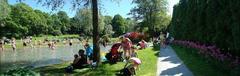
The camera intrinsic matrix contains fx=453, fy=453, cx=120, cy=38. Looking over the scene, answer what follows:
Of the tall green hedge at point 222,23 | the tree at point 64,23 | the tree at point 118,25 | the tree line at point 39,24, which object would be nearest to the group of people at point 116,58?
the tall green hedge at point 222,23

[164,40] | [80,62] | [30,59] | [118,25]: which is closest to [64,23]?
[118,25]

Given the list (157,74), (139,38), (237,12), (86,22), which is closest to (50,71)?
(157,74)

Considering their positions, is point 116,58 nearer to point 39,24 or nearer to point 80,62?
point 80,62

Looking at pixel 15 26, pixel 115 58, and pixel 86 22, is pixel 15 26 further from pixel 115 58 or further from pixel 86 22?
pixel 115 58

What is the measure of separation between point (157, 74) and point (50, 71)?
5.42 m

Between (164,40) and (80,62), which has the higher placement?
(80,62)

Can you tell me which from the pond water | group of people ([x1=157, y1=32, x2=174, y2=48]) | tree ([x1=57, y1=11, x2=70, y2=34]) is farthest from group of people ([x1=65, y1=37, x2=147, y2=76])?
tree ([x1=57, y1=11, x2=70, y2=34])

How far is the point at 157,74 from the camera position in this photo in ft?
58.5

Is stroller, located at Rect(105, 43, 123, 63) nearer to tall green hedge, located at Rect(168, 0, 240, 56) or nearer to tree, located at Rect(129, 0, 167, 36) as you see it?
tall green hedge, located at Rect(168, 0, 240, 56)

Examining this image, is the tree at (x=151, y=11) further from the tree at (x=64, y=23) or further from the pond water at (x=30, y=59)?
the tree at (x=64, y=23)

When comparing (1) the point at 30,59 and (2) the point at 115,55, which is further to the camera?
(1) the point at 30,59

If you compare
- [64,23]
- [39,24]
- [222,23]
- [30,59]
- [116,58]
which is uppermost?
[64,23]

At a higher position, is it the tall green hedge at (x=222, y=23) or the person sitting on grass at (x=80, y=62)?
the tall green hedge at (x=222, y=23)

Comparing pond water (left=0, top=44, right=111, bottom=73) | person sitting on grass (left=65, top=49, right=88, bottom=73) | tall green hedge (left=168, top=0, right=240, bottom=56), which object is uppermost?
tall green hedge (left=168, top=0, right=240, bottom=56)
